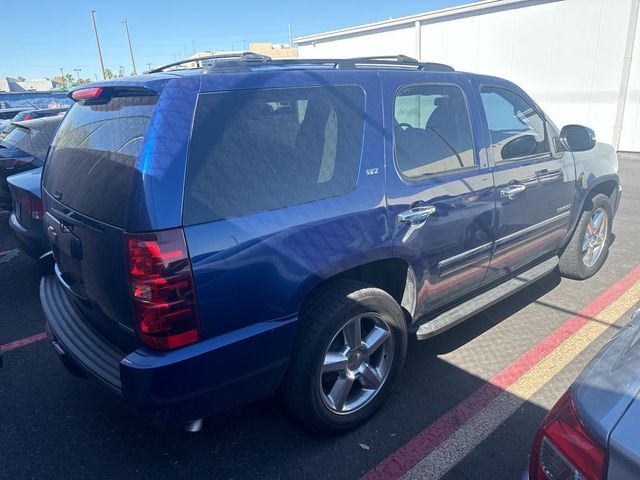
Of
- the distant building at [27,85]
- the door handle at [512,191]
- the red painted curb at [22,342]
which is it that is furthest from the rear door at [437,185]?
the distant building at [27,85]

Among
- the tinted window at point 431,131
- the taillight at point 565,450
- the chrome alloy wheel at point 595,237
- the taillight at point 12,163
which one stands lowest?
the chrome alloy wheel at point 595,237

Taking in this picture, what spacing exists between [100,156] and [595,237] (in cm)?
445

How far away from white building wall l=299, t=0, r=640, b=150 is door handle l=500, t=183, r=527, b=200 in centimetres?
1150

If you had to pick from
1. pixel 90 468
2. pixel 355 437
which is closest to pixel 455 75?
pixel 355 437

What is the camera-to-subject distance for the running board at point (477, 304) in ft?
9.58

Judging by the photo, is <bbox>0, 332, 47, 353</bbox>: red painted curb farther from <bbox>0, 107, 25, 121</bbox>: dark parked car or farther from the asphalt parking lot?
<bbox>0, 107, 25, 121</bbox>: dark parked car

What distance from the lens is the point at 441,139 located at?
3.05 meters

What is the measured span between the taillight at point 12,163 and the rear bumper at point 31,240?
262 centimetres

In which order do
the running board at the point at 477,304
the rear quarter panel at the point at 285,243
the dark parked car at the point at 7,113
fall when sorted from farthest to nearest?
the dark parked car at the point at 7,113
the running board at the point at 477,304
the rear quarter panel at the point at 285,243

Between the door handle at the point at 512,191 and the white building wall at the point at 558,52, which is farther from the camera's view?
the white building wall at the point at 558,52

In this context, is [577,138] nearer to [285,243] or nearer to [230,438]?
[285,243]

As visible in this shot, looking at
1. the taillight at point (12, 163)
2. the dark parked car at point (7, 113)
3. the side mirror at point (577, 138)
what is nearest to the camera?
the side mirror at point (577, 138)

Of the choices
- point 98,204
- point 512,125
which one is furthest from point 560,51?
point 98,204

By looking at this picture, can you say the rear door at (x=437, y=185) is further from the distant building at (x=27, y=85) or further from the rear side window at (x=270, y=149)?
the distant building at (x=27, y=85)
